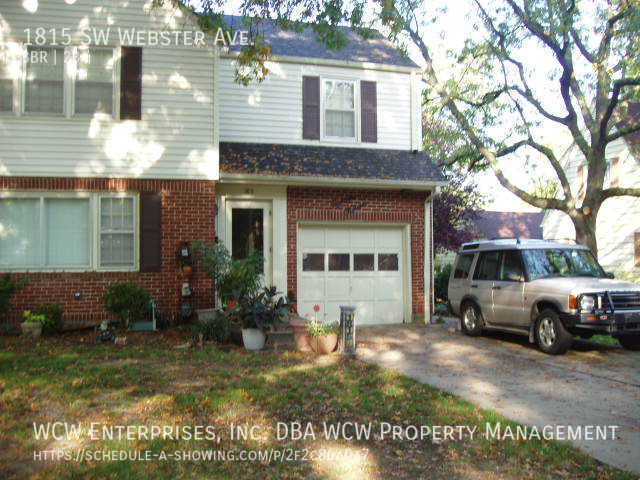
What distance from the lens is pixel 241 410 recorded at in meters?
5.71

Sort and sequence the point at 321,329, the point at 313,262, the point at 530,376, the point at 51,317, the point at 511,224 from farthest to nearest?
the point at 511,224 → the point at 313,262 → the point at 51,317 → the point at 321,329 → the point at 530,376

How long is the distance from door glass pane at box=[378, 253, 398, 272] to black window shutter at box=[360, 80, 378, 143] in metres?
2.84

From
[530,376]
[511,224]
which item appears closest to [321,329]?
[530,376]

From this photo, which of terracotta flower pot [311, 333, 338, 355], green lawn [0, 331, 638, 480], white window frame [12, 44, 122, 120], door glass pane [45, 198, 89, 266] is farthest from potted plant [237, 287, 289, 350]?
→ white window frame [12, 44, 122, 120]

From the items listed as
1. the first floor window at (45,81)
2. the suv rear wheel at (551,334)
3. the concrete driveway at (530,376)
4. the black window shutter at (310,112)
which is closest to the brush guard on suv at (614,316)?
the suv rear wheel at (551,334)

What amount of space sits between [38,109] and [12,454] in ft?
26.5

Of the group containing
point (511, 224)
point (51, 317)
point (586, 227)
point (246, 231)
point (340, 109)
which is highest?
point (340, 109)

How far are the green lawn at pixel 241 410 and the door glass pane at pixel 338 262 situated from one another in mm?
4317

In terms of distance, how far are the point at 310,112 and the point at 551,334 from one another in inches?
288

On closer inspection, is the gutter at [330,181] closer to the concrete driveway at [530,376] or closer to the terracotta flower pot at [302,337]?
the concrete driveway at [530,376]

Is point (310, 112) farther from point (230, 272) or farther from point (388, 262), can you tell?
point (230, 272)

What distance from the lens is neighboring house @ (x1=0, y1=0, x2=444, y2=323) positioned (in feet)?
34.7

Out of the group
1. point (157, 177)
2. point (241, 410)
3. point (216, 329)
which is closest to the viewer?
point (241, 410)

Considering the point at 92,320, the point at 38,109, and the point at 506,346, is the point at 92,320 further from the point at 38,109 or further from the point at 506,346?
the point at 506,346
